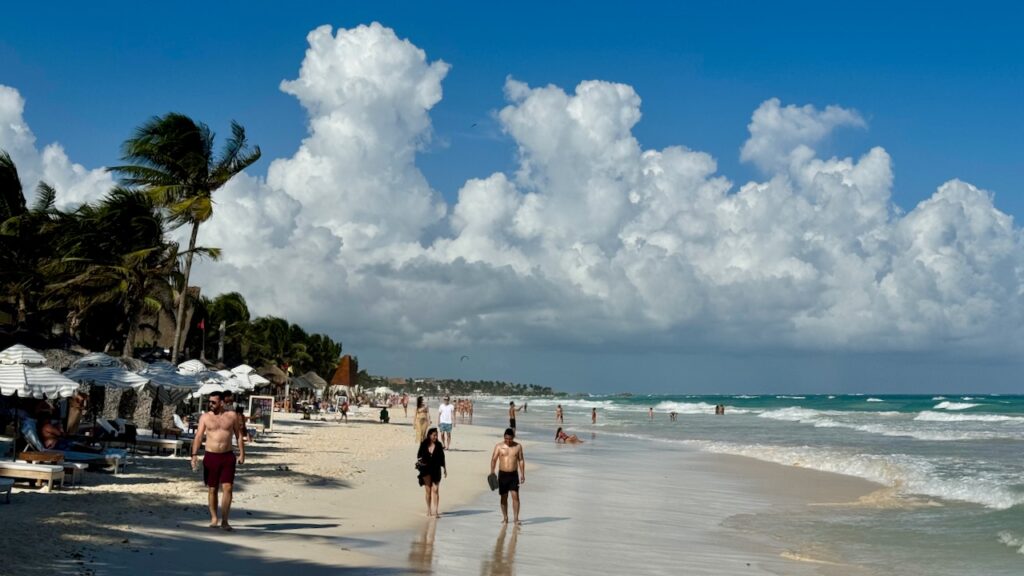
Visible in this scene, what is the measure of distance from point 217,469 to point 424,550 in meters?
2.53

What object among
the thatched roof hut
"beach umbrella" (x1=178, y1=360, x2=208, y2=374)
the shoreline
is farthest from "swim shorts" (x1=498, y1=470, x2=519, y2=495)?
the thatched roof hut

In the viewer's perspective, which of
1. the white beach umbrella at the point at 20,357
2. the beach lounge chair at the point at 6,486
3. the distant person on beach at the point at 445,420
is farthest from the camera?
the distant person on beach at the point at 445,420

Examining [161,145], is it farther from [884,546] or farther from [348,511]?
[884,546]

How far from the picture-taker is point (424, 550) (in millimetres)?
10617

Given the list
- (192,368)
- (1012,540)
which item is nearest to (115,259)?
(192,368)

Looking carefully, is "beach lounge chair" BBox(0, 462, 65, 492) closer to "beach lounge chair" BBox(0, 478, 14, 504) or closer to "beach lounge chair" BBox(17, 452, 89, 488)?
"beach lounge chair" BBox(17, 452, 89, 488)


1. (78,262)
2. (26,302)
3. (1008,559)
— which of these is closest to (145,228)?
(78,262)

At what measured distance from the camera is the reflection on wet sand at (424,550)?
968cm

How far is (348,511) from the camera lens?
13.4 m

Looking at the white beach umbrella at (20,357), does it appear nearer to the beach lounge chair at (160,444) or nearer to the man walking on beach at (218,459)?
the beach lounge chair at (160,444)

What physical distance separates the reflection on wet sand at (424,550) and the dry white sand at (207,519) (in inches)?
13.5

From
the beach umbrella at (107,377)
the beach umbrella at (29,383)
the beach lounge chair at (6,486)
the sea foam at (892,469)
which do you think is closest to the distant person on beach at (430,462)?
the beach lounge chair at (6,486)

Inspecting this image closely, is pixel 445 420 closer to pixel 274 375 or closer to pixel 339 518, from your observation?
pixel 339 518

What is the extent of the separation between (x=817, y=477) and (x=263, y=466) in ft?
46.2
